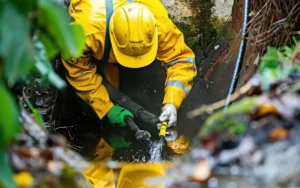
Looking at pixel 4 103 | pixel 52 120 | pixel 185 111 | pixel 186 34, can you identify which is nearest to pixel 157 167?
pixel 4 103

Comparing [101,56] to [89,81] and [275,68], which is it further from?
[275,68]

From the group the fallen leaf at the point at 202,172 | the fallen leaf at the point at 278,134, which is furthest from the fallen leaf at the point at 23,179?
the fallen leaf at the point at 278,134

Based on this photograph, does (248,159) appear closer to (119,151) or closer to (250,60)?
(250,60)

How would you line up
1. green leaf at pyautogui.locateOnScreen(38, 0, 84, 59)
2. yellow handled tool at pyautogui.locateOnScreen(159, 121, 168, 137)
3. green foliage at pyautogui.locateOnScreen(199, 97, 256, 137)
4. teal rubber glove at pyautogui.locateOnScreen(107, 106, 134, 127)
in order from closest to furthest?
green leaf at pyautogui.locateOnScreen(38, 0, 84, 59)
green foliage at pyautogui.locateOnScreen(199, 97, 256, 137)
yellow handled tool at pyautogui.locateOnScreen(159, 121, 168, 137)
teal rubber glove at pyautogui.locateOnScreen(107, 106, 134, 127)

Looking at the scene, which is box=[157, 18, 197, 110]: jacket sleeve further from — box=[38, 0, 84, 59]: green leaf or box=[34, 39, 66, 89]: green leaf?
box=[38, 0, 84, 59]: green leaf

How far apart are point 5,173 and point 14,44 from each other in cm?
37

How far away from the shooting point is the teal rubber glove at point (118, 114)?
4828mm

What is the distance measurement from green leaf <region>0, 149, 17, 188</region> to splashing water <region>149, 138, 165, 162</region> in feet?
9.95

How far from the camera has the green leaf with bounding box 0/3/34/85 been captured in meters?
1.45

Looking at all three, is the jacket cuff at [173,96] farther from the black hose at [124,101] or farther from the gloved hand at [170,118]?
the black hose at [124,101]

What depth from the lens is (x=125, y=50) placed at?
4.52m

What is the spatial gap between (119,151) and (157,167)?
8.45 feet

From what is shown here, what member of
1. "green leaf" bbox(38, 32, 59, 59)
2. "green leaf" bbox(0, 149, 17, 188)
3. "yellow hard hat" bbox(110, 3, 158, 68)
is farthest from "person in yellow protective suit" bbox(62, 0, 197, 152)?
"green leaf" bbox(0, 149, 17, 188)

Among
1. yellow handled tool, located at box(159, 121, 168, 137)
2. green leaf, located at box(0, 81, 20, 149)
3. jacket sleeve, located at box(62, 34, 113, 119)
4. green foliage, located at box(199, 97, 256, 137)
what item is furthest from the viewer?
jacket sleeve, located at box(62, 34, 113, 119)
